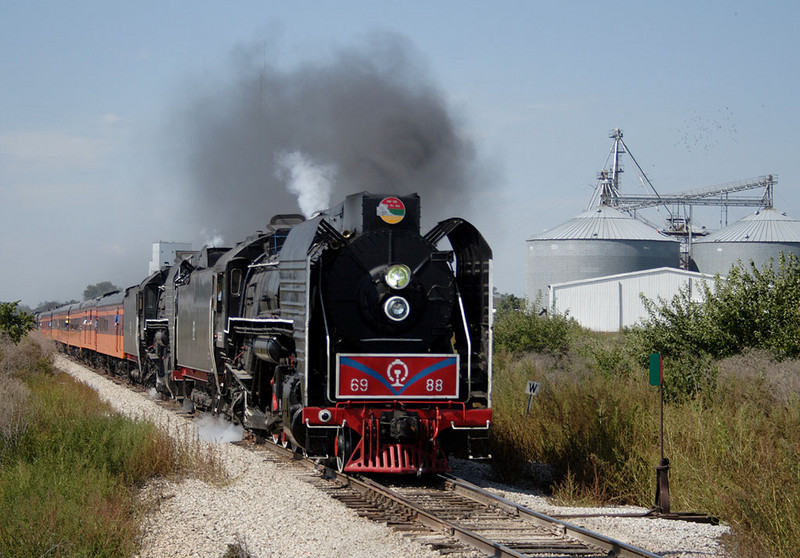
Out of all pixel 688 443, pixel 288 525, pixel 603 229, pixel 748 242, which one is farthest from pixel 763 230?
→ pixel 288 525

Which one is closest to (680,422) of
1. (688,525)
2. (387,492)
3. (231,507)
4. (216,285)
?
(688,525)

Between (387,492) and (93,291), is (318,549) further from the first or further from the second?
(93,291)

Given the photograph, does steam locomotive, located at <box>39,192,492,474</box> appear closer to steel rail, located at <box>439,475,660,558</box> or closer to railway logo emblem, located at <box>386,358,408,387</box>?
railway logo emblem, located at <box>386,358,408,387</box>

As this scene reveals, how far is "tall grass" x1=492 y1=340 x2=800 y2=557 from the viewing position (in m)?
8.38

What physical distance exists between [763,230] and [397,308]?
6123cm

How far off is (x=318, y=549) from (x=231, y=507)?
2106mm

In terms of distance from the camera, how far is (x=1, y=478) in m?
9.48

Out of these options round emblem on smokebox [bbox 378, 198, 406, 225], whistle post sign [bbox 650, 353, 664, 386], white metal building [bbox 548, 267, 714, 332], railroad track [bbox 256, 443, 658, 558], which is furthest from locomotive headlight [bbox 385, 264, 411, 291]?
white metal building [bbox 548, 267, 714, 332]

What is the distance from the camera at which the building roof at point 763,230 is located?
64.8 meters

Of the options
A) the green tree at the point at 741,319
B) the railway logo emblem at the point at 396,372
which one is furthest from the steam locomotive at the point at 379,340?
the green tree at the point at 741,319

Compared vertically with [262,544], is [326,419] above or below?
above

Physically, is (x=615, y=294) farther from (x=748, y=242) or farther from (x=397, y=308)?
(x=397, y=308)

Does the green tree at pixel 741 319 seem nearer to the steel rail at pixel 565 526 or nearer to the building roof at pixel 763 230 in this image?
the steel rail at pixel 565 526

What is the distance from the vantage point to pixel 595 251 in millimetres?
61719
